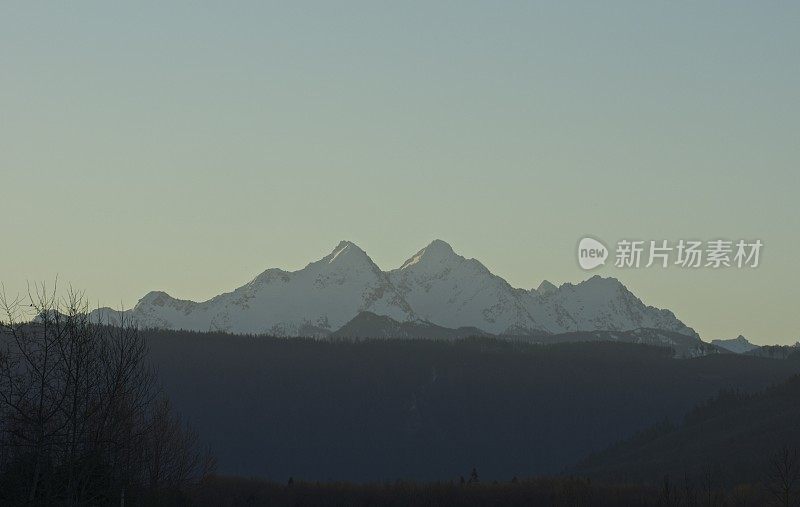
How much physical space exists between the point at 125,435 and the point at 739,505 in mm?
125432

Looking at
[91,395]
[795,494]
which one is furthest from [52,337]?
[795,494]

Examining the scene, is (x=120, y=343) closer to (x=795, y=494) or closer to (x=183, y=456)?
(x=183, y=456)

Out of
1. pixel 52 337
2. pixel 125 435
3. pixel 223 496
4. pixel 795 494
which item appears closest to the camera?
pixel 52 337

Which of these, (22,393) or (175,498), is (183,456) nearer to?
(175,498)

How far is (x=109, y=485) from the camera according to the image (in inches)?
2611

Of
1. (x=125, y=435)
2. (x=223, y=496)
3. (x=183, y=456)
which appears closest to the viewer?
(x=125, y=435)

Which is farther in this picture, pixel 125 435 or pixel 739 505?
pixel 739 505

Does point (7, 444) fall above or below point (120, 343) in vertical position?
below

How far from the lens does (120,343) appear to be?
70.4 metres

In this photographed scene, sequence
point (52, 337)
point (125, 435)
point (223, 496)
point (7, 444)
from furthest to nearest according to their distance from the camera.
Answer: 1. point (223, 496)
2. point (125, 435)
3. point (52, 337)
4. point (7, 444)

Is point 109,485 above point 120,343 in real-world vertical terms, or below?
below

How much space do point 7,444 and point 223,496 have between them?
141888mm

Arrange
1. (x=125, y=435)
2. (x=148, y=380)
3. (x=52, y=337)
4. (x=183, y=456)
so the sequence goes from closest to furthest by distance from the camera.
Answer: (x=52, y=337) → (x=125, y=435) → (x=148, y=380) → (x=183, y=456)

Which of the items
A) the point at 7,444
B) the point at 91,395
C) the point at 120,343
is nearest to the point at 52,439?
the point at 7,444
